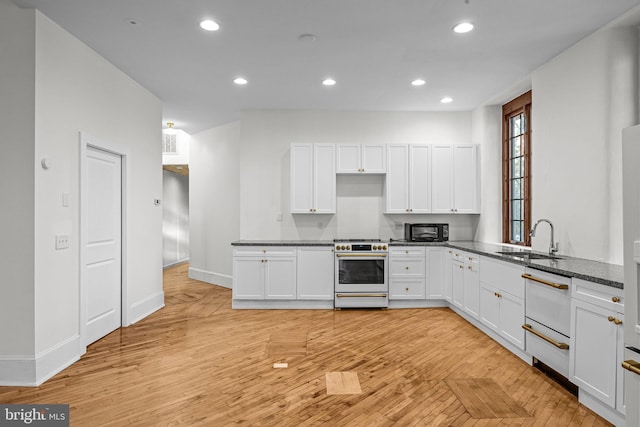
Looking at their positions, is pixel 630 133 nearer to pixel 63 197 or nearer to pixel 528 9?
pixel 528 9

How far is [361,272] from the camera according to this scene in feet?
16.3

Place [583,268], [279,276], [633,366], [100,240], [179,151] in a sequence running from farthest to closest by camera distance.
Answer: [179,151] < [279,276] < [100,240] < [583,268] < [633,366]

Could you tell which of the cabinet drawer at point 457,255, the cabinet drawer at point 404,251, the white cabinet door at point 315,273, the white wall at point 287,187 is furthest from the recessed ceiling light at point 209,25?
the cabinet drawer at point 457,255

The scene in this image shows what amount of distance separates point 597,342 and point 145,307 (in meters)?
4.65

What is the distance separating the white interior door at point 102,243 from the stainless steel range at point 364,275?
2.67m

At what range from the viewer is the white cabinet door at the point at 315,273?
5.00 m

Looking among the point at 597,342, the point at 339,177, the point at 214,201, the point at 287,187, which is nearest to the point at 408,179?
the point at 339,177

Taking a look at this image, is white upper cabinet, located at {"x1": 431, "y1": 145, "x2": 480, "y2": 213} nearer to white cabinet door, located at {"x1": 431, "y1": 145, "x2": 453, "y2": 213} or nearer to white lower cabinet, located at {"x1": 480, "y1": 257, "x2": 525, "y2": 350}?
white cabinet door, located at {"x1": 431, "y1": 145, "x2": 453, "y2": 213}

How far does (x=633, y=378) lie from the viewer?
142 centimetres

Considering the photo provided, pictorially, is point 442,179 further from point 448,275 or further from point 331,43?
point 331,43

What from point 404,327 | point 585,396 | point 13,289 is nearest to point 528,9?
point 585,396

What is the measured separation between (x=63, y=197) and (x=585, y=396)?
4.27 m

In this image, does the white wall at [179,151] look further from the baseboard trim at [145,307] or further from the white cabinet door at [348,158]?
the white cabinet door at [348,158]

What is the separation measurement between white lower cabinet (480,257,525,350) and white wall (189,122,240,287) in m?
4.10
